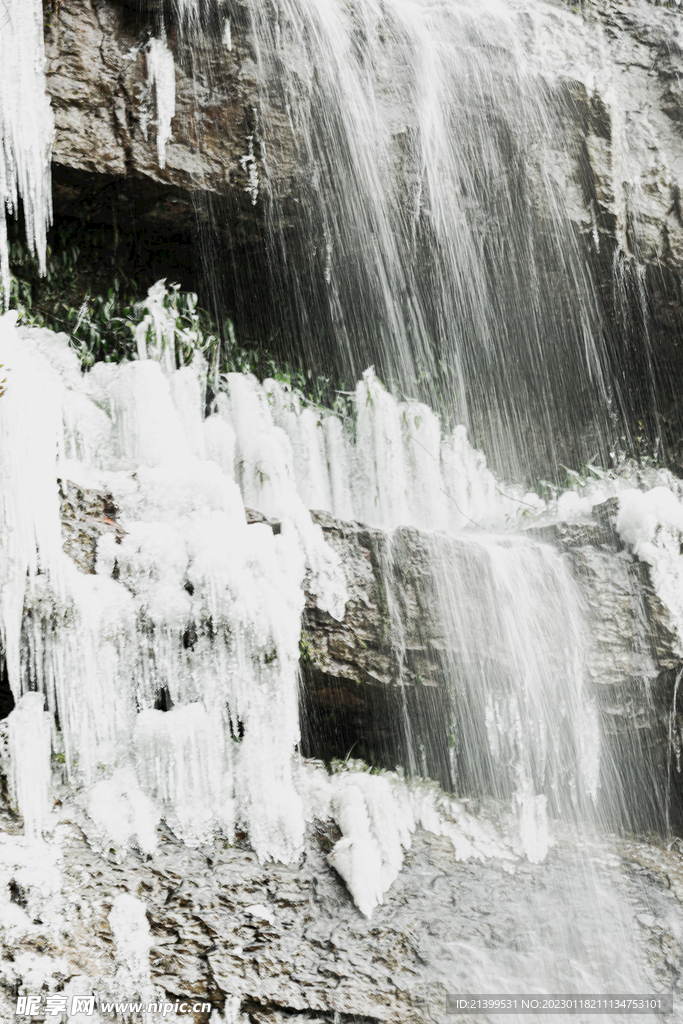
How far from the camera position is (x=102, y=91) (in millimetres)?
6219

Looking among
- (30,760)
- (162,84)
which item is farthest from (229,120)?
(30,760)

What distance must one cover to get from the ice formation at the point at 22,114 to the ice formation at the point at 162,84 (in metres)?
0.79

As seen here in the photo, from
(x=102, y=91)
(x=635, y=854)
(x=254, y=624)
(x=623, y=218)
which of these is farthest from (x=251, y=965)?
(x=623, y=218)

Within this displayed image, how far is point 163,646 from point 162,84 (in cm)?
440

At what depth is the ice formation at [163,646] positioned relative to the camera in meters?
4.14

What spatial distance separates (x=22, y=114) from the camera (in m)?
5.83

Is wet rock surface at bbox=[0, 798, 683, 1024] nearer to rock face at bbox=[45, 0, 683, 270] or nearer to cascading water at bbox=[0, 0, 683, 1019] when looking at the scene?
cascading water at bbox=[0, 0, 683, 1019]

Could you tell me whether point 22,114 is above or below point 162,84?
below

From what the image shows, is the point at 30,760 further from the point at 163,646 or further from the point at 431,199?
the point at 431,199

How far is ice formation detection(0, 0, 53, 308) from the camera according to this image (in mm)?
5773

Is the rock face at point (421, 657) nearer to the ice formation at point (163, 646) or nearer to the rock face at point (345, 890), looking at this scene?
the rock face at point (345, 890)

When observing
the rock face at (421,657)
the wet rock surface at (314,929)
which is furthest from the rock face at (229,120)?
the wet rock surface at (314,929)

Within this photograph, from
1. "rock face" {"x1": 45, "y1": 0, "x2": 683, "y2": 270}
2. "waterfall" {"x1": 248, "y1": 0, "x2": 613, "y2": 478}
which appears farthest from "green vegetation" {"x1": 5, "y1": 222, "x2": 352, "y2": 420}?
"waterfall" {"x1": 248, "y1": 0, "x2": 613, "y2": 478}

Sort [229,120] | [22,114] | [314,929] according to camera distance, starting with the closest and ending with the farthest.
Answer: [314,929], [22,114], [229,120]
